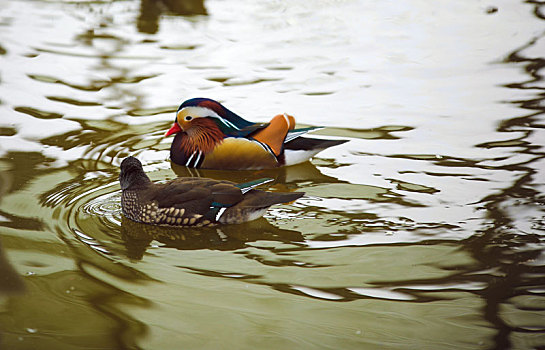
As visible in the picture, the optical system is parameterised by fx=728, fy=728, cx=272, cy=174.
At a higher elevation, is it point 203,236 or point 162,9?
point 162,9

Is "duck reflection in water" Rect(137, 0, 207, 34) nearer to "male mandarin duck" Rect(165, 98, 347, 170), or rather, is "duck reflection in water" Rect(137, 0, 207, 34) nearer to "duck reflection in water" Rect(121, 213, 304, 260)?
"male mandarin duck" Rect(165, 98, 347, 170)

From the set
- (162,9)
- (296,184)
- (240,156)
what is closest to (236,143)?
(240,156)

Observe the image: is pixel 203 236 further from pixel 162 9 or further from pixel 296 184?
pixel 162 9

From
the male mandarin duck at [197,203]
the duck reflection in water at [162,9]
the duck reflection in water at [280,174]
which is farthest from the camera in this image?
the duck reflection in water at [162,9]

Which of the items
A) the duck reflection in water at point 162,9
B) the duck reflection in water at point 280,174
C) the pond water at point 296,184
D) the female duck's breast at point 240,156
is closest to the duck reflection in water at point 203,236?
→ the pond water at point 296,184

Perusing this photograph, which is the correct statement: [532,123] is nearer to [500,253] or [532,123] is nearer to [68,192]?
[500,253]

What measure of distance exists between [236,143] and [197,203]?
4.01ft

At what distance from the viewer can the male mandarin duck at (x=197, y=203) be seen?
451cm

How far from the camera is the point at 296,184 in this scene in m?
5.36

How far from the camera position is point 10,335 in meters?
3.42

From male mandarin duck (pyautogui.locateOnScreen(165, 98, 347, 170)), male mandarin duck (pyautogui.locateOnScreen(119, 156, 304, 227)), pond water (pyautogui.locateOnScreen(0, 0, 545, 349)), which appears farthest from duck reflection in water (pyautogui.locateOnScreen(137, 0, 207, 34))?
male mandarin duck (pyautogui.locateOnScreen(119, 156, 304, 227))

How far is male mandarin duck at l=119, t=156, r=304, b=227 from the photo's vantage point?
14.8ft

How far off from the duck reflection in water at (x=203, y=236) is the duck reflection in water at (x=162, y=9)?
5.37m

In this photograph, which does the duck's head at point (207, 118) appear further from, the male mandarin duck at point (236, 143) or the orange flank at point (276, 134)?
the orange flank at point (276, 134)
